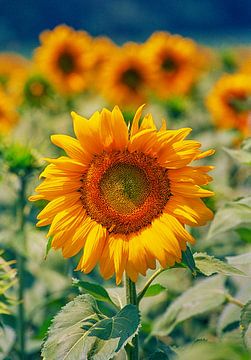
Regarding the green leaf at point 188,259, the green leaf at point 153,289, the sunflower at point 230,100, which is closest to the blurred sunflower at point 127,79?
the sunflower at point 230,100

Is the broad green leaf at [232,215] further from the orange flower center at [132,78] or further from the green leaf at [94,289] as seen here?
the orange flower center at [132,78]

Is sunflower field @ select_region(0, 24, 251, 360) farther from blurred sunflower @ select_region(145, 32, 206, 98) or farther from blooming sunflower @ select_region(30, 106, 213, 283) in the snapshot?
blurred sunflower @ select_region(145, 32, 206, 98)

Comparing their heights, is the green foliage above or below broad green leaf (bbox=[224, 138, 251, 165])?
below

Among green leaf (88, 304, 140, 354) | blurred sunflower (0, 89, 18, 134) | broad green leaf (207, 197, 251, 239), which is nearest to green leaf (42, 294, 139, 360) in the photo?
green leaf (88, 304, 140, 354)

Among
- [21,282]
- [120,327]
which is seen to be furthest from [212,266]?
[21,282]

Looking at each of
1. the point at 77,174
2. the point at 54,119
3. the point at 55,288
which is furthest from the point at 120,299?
the point at 54,119

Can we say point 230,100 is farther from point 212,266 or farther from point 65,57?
point 212,266
